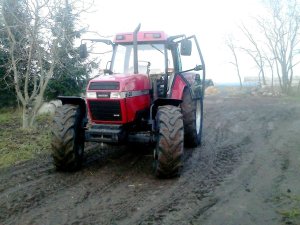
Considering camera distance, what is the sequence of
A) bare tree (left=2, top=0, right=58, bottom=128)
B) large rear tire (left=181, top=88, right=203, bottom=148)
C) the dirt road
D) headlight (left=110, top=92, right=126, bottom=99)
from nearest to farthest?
the dirt road
headlight (left=110, top=92, right=126, bottom=99)
large rear tire (left=181, top=88, right=203, bottom=148)
bare tree (left=2, top=0, right=58, bottom=128)

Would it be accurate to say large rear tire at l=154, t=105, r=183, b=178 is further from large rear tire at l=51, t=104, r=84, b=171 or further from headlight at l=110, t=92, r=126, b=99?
large rear tire at l=51, t=104, r=84, b=171

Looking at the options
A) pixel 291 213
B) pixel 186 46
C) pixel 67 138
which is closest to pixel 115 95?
pixel 67 138

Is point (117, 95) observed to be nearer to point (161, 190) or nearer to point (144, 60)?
point (144, 60)

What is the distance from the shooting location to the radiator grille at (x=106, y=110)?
6301 millimetres

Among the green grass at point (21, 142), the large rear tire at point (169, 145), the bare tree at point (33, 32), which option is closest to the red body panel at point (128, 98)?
the large rear tire at point (169, 145)

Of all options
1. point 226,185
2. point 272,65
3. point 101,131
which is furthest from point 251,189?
point 272,65

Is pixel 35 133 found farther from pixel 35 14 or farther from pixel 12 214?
pixel 12 214

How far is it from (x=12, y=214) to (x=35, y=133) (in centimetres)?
614

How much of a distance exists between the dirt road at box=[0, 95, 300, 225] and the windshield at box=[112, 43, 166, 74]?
180 centimetres

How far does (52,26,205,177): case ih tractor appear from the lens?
19.4 ft

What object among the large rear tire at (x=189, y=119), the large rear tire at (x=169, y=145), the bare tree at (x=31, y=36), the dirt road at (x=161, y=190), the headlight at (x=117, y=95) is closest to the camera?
the dirt road at (x=161, y=190)

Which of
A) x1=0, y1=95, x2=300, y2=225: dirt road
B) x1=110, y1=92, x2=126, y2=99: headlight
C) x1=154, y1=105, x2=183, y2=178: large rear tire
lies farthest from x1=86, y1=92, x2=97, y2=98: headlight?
x1=0, y1=95, x2=300, y2=225: dirt road

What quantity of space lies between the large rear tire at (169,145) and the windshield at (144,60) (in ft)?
5.20

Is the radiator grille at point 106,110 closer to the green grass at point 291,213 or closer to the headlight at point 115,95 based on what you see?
the headlight at point 115,95
